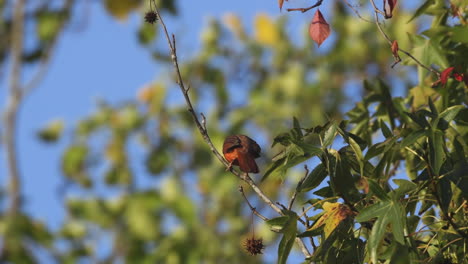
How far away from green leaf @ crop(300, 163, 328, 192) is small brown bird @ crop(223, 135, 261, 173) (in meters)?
0.16

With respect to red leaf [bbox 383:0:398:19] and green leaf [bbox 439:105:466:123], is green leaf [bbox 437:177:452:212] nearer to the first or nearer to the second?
green leaf [bbox 439:105:466:123]

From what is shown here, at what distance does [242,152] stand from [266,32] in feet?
19.0

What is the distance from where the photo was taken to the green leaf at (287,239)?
1.58 metres

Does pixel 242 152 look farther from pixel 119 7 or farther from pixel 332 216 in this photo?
pixel 119 7

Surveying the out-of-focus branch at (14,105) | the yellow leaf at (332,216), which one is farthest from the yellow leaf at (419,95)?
→ the out-of-focus branch at (14,105)

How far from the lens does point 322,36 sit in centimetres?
181

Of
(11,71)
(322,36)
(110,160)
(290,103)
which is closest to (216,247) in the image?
(110,160)

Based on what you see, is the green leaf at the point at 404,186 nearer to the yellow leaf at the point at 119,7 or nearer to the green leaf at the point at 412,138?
the green leaf at the point at 412,138

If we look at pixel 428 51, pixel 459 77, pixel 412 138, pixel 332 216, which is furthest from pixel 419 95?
pixel 332 216

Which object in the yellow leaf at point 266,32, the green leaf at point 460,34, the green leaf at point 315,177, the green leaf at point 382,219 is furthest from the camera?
the yellow leaf at point 266,32

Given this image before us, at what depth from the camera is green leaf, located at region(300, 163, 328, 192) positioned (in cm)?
168

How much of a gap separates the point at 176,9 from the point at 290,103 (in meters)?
1.16

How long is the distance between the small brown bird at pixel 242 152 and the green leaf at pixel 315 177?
16 centimetres

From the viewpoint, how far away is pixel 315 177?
168 cm
